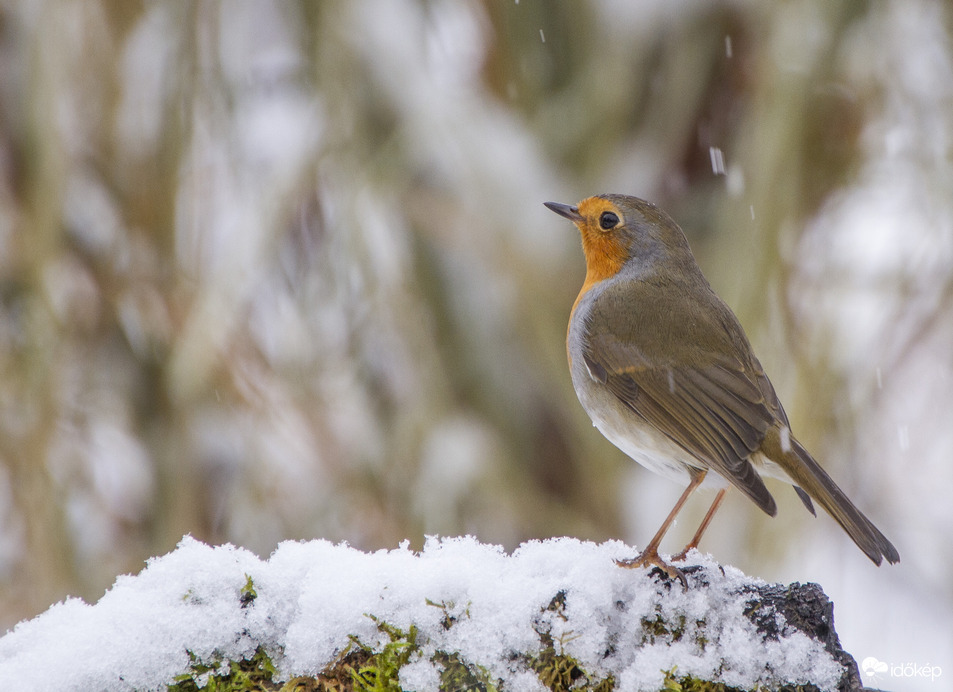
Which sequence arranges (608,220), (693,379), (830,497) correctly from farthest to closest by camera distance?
(608,220) < (693,379) < (830,497)

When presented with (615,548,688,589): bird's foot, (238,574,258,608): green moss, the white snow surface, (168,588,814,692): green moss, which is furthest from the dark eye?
(238,574,258,608): green moss

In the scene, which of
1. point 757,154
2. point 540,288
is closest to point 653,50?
point 757,154

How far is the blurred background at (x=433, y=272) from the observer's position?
14.3 ft

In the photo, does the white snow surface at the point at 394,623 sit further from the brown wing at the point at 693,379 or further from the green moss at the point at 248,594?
the brown wing at the point at 693,379

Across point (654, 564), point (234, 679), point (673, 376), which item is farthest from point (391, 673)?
point (673, 376)

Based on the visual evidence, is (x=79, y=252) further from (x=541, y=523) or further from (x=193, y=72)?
(x=541, y=523)

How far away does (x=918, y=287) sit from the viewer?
430 centimetres

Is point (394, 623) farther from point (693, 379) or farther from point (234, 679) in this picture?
point (693, 379)

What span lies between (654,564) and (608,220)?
1518mm

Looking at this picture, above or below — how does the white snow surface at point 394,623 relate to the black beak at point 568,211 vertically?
below

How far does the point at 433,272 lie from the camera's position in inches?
182

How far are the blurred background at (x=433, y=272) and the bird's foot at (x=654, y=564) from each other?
2.68m

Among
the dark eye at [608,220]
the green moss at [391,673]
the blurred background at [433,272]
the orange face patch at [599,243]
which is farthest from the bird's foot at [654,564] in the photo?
the blurred background at [433,272]
